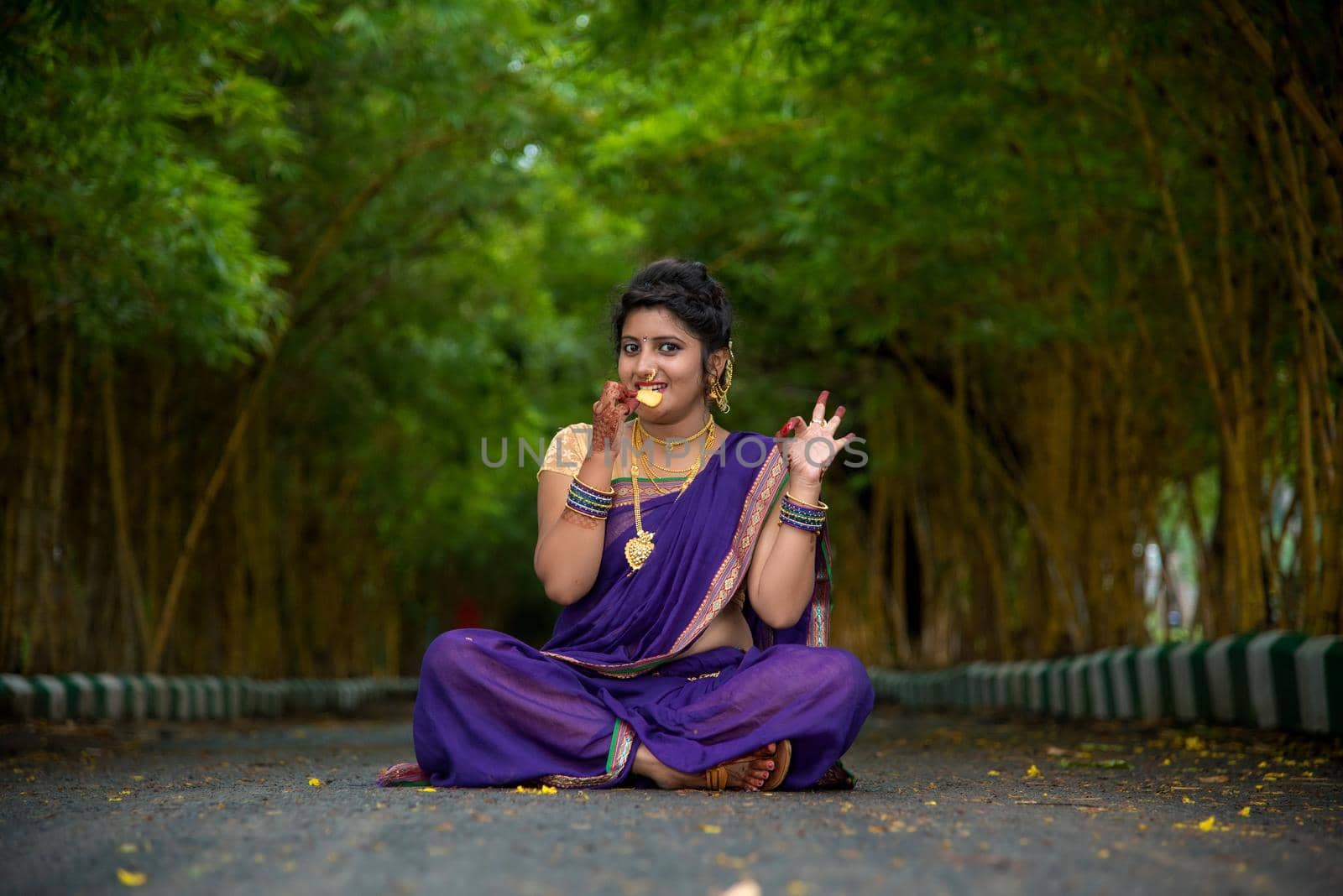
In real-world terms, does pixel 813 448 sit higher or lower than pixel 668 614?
higher

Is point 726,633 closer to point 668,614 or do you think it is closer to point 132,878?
point 668,614

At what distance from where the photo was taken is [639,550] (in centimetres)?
Answer: 446

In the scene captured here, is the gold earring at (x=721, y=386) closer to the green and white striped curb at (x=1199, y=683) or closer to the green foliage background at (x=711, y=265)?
the green foliage background at (x=711, y=265)

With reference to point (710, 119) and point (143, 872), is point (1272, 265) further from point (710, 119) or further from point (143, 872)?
point (143, 872)

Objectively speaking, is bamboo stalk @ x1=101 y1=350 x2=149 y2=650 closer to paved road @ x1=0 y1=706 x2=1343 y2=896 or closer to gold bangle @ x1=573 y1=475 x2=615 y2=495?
paved road @ x1=0 y1=706 x2=1343 y2=896

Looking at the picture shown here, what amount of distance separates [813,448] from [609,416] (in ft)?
1.87

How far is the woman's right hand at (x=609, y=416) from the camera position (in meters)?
4.27

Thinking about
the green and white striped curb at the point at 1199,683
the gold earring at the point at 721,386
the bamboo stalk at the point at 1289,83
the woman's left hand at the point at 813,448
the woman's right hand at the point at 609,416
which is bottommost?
the green and white striped curb at the point at 1199,683

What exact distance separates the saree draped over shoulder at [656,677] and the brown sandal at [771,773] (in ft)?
0.12

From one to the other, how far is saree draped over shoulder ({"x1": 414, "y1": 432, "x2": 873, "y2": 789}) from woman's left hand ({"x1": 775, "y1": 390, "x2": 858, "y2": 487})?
0.68 ft

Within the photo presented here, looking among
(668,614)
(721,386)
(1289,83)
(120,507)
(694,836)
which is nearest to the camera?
(694,836)

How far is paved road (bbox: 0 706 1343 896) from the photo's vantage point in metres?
2.51

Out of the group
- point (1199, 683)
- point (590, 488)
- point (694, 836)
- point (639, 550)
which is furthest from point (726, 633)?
point (1199, 683)

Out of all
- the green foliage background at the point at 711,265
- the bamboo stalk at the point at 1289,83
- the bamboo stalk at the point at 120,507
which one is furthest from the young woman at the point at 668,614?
the bamboo stalk at the point at 120,507
